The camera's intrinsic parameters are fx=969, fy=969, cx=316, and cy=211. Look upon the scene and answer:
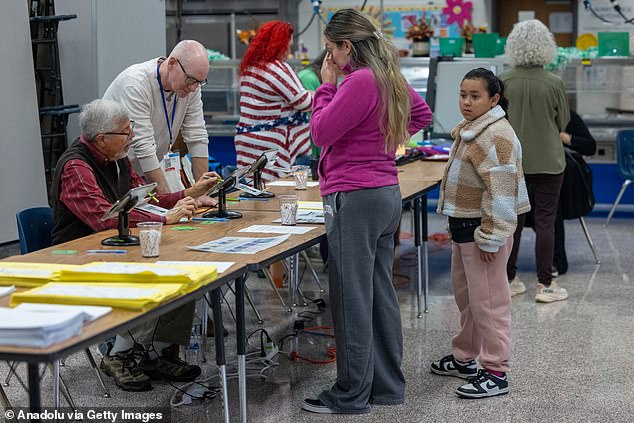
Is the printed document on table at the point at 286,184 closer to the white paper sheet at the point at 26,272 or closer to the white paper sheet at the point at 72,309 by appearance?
the white paper sheet at the point at 26,272

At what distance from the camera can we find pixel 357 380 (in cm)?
355

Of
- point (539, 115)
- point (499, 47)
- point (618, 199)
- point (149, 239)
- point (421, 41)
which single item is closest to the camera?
→ point (149, 239)

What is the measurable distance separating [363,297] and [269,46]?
229 centimetres

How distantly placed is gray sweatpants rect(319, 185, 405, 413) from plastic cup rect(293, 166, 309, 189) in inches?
45.0

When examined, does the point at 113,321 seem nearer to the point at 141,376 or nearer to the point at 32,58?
the point at 141,376

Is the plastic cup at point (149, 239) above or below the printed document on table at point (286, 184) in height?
above

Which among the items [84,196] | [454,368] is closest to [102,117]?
[84,196]

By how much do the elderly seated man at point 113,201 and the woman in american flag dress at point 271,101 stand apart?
Answer: 1.55m

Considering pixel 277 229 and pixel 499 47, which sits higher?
pixel 499 47

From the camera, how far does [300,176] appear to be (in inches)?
184

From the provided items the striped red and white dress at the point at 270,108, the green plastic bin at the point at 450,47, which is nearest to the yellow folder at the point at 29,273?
the striped red and white dress at the point at 270,108

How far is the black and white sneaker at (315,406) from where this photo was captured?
3611 millimetres

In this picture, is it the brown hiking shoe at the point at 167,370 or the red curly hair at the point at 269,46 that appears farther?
the red curly hair at the point at 269,46

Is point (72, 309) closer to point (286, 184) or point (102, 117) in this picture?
point (102, 117)
